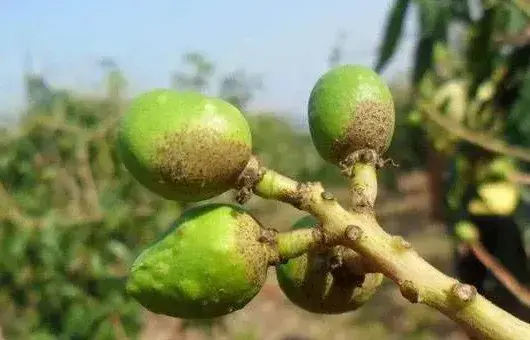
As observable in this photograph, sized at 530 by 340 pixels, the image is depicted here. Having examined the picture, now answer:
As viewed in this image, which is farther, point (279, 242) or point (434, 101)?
point (434, 101)

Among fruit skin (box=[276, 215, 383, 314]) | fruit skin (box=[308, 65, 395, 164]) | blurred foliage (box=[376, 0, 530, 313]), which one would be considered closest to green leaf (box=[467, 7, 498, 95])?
blurred foliage (box=[376, 0, 530, 313])

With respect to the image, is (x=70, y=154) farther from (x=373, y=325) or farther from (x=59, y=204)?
(x=373, y=325)

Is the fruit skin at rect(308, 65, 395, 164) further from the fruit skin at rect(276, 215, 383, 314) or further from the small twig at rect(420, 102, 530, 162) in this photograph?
the small twig at rect(420, 102, 530, 162)

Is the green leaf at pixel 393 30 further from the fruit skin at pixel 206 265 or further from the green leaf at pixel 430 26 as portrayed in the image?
the fruit skin at pixel 206 265

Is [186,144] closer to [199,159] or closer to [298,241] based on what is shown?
[199,159]

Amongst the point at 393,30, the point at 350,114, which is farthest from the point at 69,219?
the point at 350,114

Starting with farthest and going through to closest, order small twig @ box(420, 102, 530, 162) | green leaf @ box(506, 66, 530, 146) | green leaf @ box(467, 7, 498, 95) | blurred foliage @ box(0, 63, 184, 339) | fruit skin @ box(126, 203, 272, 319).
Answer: blurred foliage @ box(0, 63, 184, 339) < green leaf @ box(467, 7, 498, 95) < small twig @ box(420, 102, 530, 162) < green leaf @ box(506, 66, 530, 146) < fruit skin @ box(126, 203, 272, 319)

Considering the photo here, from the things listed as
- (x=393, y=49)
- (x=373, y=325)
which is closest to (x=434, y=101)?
(x=393, y=49)

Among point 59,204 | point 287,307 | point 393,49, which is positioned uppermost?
point 393,49
